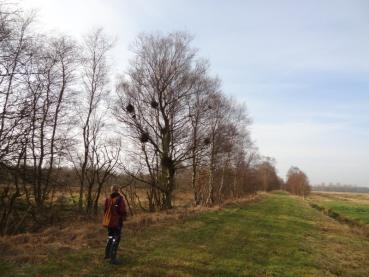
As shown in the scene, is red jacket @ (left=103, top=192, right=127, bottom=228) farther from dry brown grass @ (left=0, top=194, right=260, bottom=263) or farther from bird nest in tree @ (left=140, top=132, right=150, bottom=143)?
bird nest in tree @ (left=140, top=132, right=150, bottom=143)

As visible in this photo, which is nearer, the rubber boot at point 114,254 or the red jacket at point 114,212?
the rubber boot at point 114,254

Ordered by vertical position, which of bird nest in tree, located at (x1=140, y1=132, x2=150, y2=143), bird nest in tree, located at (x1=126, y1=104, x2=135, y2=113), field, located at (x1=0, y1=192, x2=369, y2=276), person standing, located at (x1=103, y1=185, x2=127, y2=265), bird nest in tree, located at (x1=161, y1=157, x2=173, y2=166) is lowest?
field, located at (x1=0, y1=192, x2=369, y2=276)

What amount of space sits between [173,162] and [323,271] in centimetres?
1783

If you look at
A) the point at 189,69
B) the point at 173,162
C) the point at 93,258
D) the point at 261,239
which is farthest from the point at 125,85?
the point at 93,258

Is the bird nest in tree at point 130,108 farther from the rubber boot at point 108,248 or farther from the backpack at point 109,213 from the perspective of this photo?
the rubber boot at point 108,248

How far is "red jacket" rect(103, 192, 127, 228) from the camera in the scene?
1143 centimetres

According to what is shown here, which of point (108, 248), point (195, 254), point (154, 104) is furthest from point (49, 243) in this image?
point (154, 104)

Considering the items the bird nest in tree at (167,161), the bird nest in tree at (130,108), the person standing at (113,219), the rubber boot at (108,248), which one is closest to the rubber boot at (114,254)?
the person standing at (113,219)

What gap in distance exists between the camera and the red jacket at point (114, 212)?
1143 centimetres

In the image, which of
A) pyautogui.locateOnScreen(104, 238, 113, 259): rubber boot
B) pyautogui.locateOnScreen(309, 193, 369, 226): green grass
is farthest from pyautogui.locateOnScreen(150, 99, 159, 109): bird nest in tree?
pyautogui.locateOnScreen(309, 193, 369, 226): green grass

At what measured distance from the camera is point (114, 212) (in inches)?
452

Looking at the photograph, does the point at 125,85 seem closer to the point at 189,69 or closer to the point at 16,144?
the point at 189,69

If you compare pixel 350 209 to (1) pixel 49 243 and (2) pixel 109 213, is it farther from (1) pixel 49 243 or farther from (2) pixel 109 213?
(2) pixel 109 213

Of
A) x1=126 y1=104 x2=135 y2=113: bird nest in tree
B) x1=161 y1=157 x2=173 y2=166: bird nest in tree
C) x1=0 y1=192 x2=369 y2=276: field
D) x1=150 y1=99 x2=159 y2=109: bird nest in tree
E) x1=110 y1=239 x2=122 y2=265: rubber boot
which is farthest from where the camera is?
x1=161 y1=157 x2=173 y2=166: bird nest in tree
